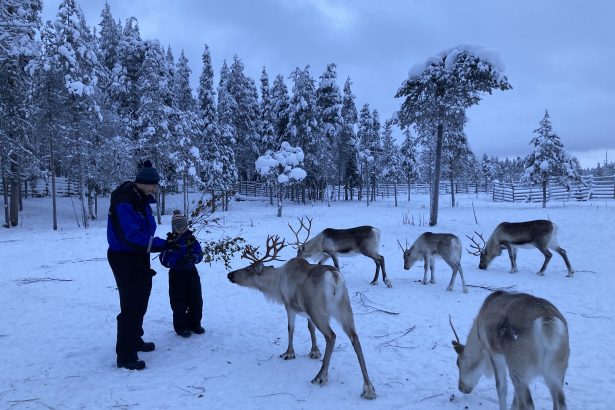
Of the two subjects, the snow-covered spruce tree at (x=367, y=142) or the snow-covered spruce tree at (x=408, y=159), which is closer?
the snow-covered spruce tree at (x=367, y=142)

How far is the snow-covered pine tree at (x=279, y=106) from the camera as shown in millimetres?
39328

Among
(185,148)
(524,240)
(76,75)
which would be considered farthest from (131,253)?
(185,148)

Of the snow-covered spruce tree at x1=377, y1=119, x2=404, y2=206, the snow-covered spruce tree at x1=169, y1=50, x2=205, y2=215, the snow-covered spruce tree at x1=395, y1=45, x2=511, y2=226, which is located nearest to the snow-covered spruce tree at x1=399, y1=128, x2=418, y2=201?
the snow-covered spruce tree at x1=377, y1=119, x2=404, y2=206

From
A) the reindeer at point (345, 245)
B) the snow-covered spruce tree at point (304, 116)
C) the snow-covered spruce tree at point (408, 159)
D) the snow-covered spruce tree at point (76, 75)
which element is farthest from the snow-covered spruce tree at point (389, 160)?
the reindeer at point (345, 245)

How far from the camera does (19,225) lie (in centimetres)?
2377

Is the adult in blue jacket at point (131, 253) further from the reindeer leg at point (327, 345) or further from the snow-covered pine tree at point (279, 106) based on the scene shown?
the snow-covered pine tree at point (279, 106)

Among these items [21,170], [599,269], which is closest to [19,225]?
[21,170]

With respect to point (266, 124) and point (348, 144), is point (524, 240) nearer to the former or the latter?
point (348, 144)

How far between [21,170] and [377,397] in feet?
81.0

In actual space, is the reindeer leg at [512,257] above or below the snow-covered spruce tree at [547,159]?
below

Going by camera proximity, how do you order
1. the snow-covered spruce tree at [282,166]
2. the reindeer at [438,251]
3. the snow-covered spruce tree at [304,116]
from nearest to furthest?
the reindeer at [438,251]
the snow-covered spruce tree at [282,166]
the snow-covered spruce tree at [304,116]

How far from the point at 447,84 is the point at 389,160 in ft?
88.0

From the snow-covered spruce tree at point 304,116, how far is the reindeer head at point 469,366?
3291 centimetres

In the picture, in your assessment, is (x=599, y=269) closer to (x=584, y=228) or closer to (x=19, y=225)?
(x=584, y=228)
